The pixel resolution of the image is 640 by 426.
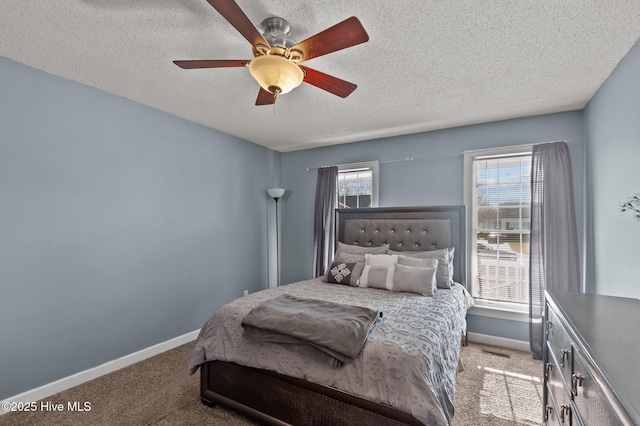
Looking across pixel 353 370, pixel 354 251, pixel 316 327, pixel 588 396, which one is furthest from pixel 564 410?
pixel 354 251

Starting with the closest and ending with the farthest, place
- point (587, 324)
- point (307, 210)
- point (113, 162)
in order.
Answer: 1. point (587, 324)
2. point (113, 162)
3. point (307, 210)

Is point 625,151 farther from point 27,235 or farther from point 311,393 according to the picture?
point 27,235

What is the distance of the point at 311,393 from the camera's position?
1.80 meters

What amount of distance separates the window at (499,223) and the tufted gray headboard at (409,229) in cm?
28

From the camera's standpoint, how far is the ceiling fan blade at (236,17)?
1.29 meters

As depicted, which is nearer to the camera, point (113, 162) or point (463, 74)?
point (463, 74)

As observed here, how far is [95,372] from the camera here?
2654 millimetres

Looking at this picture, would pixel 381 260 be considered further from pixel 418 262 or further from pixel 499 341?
pixel 499 341

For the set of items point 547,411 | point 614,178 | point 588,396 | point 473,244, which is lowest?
point 547,411

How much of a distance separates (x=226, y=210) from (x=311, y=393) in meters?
2.75

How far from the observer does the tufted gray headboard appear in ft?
11.2

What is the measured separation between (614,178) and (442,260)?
1.49m

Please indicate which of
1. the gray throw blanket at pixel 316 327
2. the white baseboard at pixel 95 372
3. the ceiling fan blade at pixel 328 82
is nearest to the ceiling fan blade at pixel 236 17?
the ceiling fan blade at pixel 328 82

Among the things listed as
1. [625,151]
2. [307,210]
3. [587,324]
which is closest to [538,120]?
[625,151]
